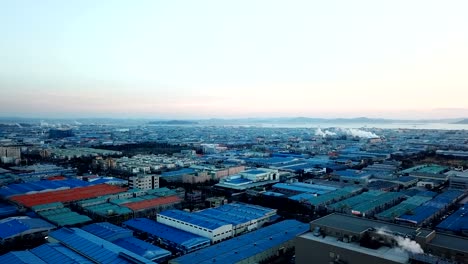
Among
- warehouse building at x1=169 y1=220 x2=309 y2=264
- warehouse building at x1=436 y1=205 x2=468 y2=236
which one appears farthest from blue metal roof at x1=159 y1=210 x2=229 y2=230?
warehouse building at x1=436 y1=205 x2=468 y2=236

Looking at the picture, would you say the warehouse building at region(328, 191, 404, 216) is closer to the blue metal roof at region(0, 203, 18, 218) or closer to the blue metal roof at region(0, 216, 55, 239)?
the blue metal roof at region(0, 216, 55, 239)

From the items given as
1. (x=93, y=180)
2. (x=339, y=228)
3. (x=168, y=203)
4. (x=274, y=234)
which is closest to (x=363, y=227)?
(x=339, y=228)

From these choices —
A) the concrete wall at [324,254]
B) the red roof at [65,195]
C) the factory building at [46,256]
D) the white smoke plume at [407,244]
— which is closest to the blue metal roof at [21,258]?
the factory building at [46,256]

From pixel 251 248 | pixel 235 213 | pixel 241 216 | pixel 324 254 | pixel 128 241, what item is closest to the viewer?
pixel 324 254

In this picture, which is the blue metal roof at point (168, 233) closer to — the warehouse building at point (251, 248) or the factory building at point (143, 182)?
A: the warehouse building at point (251, 248)

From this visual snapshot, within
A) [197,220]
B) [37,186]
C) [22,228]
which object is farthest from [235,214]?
[37,186]

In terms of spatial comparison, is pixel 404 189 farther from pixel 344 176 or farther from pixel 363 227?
pixel 363 227

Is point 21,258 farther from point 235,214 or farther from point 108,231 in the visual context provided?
point 235,214
